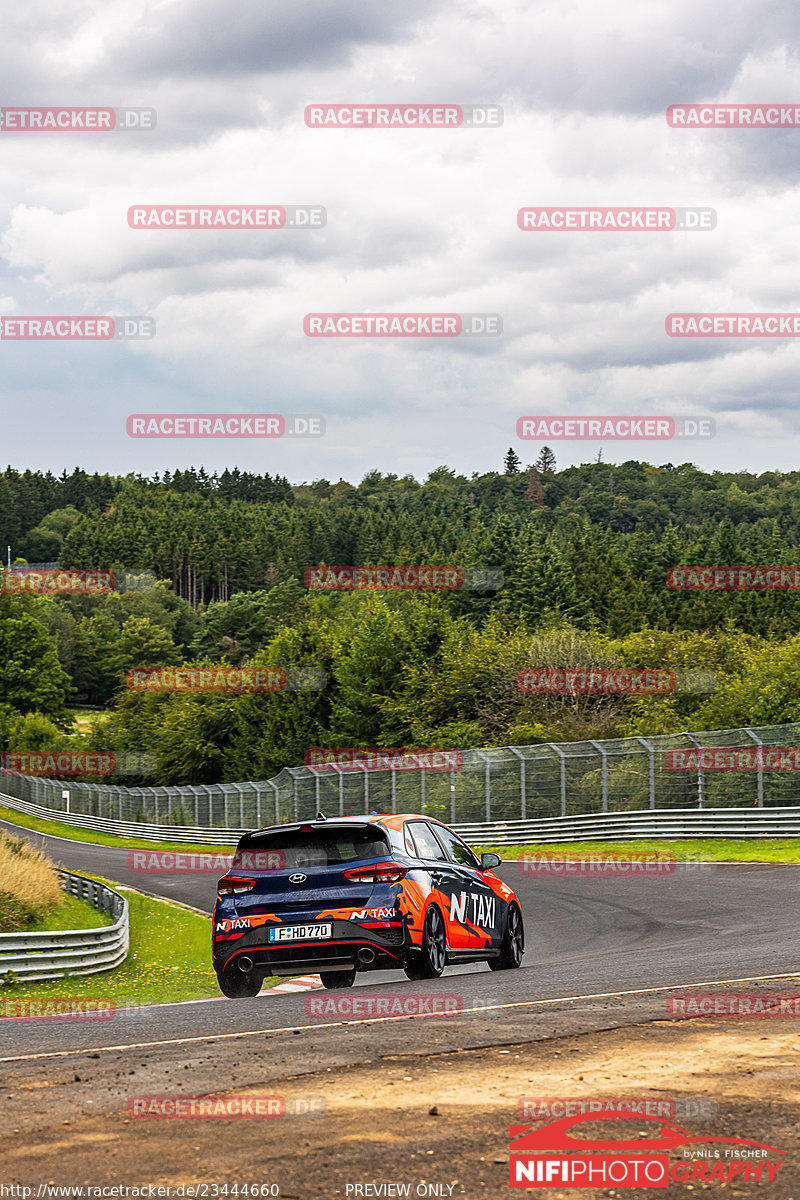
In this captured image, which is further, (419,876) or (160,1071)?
(419,876)

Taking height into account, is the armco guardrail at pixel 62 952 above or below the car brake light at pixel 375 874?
below


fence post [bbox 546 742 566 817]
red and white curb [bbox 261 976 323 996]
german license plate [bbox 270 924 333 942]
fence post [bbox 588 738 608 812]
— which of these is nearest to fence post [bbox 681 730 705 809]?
fence post [bbox 588 738 608 812]

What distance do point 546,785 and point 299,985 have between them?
65.9 feet

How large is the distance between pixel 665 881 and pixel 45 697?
110526 mm

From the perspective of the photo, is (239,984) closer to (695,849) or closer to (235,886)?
(235,886)

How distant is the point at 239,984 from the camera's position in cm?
1177

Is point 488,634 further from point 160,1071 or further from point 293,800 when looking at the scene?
point 160,1071

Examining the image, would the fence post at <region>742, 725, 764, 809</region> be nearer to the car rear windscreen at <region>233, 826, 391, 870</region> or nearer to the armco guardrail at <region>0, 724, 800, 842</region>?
the armco guardrail at <region>0, 724, 800, 842</region>

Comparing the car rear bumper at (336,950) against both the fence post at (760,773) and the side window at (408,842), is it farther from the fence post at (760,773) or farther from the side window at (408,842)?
the fence post at (760,773)

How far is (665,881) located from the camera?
71.8 feet

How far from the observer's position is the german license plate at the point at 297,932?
1087cm

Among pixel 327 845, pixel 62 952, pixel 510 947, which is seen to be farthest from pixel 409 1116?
pixel 62 952

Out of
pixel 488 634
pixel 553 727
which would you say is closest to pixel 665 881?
pixel 553 727

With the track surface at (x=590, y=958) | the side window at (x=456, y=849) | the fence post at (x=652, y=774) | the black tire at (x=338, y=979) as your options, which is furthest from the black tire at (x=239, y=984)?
the fence post at (x=652, y=774)
